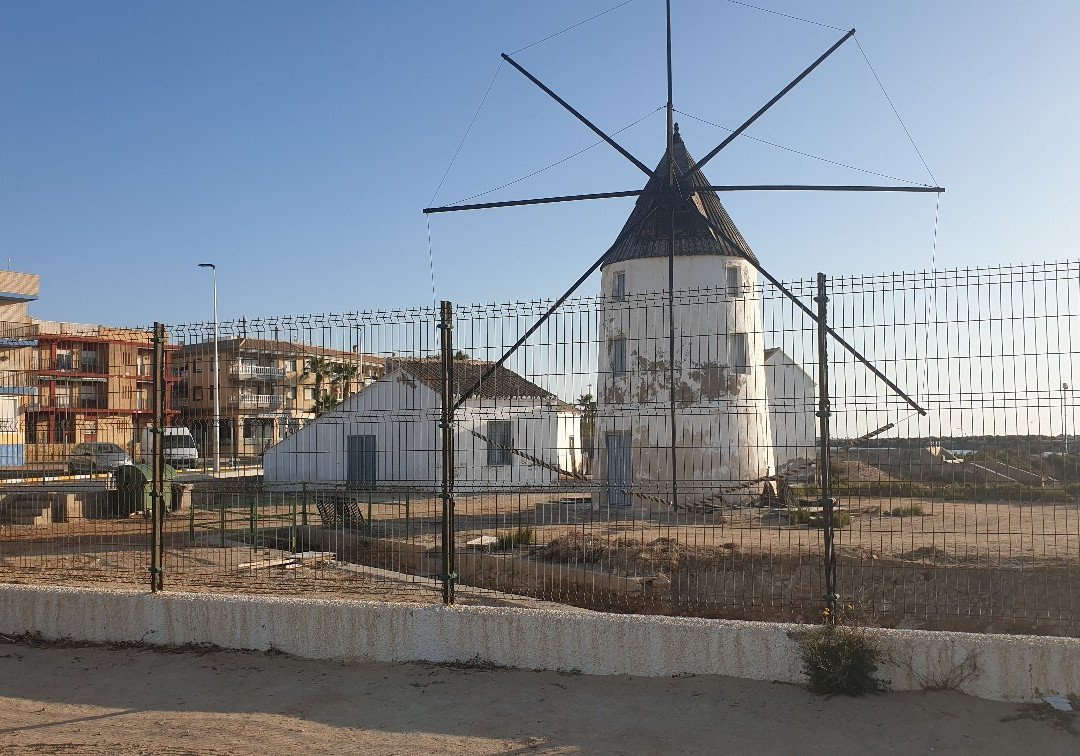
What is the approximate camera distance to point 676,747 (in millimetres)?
5629

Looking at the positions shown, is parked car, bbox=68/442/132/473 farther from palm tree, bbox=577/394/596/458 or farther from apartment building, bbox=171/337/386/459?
palm tree, bbox=577/394/596/458

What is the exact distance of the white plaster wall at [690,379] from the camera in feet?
30.5

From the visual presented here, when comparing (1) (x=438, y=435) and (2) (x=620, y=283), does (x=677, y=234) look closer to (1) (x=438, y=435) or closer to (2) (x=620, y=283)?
(2) (x=620, y=283)

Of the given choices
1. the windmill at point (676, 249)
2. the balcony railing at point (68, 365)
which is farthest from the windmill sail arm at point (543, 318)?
the balcony railing at point (68, 365)

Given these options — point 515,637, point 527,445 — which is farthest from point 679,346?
point 515,637

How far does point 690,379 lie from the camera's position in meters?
13.8

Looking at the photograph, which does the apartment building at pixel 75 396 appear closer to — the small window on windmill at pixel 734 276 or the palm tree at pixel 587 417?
the palm tree at pixel 587 417

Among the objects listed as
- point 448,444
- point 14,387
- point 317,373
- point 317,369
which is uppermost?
point 317,369

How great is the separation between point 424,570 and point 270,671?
25.8ft

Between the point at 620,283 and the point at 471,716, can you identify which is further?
the point at 620,283

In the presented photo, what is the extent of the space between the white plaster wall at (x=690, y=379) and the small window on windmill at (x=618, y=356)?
87 millimetres

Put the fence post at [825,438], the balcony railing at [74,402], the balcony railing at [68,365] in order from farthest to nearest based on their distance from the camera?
the balcony railing at [74,402]
the balcony railing at [68,365]
the fence post at [825,438]

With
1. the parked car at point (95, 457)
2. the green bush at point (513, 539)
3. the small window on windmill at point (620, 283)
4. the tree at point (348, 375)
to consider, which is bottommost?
the green bush at point (513, 539)

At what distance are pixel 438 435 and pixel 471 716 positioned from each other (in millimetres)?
Result: 7325
